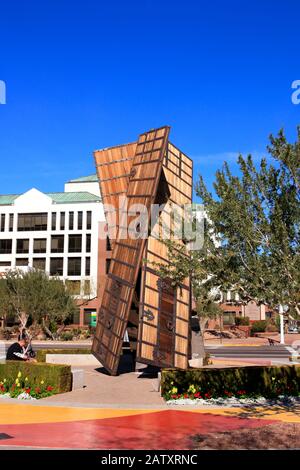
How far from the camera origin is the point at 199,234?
1195cm

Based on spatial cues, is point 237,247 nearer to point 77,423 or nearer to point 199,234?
point 199,234

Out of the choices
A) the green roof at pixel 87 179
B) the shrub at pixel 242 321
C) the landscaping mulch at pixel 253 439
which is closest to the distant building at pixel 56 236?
the green roof at pixel 87 179

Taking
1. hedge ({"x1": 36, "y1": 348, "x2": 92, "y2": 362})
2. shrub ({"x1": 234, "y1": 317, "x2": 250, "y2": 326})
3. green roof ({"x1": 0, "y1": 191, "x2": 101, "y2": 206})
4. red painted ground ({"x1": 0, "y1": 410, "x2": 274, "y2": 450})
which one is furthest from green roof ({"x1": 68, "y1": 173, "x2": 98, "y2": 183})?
red painted ground ({"x1": 0, "y1": 410, "x2": 274, "y2": 450})

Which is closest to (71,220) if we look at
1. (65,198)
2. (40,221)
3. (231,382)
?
(40,221)

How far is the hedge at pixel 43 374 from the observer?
1672 cm

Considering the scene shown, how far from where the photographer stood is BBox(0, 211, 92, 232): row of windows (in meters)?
73.9

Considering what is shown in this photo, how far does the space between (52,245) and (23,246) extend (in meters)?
4.82

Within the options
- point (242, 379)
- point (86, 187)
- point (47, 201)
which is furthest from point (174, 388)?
point (86, 187)

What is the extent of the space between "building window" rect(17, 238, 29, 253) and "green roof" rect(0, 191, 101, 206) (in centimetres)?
721

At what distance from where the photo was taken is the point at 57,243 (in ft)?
244

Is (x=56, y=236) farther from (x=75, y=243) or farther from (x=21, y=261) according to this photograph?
(x=21, y=261)

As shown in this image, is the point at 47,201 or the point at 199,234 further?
the point at 47,201

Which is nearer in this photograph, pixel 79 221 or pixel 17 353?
pixel 17 353

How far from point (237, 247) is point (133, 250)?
10106 mm
